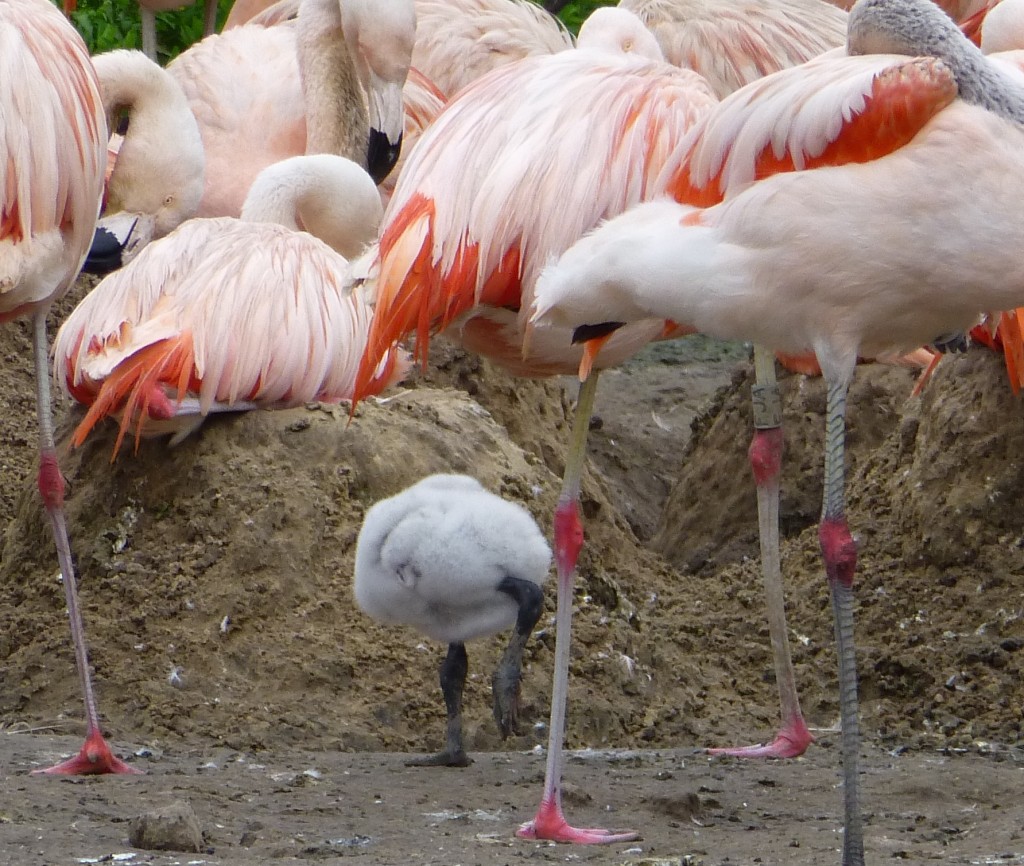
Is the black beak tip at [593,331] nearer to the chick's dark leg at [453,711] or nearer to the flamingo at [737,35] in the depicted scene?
the chick's dark leg at [453,711]

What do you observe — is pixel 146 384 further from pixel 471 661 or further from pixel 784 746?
Result: pixel 784 746

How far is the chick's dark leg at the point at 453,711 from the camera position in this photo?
13.4 ft

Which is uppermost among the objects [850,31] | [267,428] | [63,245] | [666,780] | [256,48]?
[256,48]

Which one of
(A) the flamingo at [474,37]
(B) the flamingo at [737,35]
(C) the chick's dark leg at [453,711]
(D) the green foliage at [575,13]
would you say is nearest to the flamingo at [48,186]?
(C) the chick's dark leg at [453,711]

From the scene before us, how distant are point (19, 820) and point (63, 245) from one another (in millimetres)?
1453

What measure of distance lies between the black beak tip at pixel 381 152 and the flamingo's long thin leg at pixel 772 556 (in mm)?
2381

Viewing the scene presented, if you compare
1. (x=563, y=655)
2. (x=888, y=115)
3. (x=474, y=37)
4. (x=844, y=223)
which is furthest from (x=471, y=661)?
(x=474, y=37)

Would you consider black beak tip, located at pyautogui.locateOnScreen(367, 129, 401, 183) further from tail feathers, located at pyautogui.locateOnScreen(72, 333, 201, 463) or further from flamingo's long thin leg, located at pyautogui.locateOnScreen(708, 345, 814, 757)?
flamingo's long thin leg, located at pyautogui.locateOnScreen(708, 345, 814, 757)

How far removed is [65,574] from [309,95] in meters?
2.95

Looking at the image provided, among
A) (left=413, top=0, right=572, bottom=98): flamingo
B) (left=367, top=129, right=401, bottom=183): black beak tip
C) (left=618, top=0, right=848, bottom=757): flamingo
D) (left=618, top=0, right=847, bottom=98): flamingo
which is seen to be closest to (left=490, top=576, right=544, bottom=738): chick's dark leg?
(left=618, top=0, right=848, bottom=757): flamingo

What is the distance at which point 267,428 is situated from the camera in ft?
16.5

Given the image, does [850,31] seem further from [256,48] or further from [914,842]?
[256,48]

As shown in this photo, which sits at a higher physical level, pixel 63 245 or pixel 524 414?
pixel 63 245

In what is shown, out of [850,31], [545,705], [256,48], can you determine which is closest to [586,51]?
[850,31]
